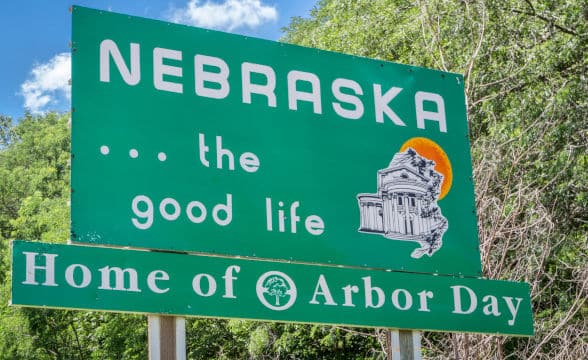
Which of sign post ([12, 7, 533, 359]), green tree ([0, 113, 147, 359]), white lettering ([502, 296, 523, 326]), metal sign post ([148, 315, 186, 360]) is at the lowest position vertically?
metal sign post ([148, 315, 186, 360])

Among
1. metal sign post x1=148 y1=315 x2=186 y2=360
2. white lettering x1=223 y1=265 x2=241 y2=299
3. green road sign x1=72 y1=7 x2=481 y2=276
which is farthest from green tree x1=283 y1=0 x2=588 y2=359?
metal sign post x1=148 y1=315 x2=186 y2=360

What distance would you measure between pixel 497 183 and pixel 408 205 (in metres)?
6.09

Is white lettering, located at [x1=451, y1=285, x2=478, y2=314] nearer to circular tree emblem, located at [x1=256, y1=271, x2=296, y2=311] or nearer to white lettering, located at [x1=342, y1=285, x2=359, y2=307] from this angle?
white lettering, located at [x1=342, y1=285, x2=359, y2=307]

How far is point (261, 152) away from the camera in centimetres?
620

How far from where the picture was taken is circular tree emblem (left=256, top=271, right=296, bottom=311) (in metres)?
5.84

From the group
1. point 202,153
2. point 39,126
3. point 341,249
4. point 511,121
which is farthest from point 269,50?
point 39,126

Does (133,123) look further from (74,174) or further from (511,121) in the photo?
(511,121)

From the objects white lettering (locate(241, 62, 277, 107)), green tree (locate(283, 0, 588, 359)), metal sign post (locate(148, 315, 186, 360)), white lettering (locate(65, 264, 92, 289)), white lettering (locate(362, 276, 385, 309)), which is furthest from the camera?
green tree (locate(283, 0, 588, 359))

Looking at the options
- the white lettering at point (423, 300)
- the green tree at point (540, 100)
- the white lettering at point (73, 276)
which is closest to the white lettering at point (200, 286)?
the white lettering at point (73, 276)

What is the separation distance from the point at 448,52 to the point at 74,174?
11.6 metres

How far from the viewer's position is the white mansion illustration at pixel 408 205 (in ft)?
21.0

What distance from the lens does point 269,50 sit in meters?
6.48

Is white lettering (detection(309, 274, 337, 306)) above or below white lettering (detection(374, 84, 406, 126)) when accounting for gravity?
below

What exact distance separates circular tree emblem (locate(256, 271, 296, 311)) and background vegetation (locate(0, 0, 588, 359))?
3975mm
